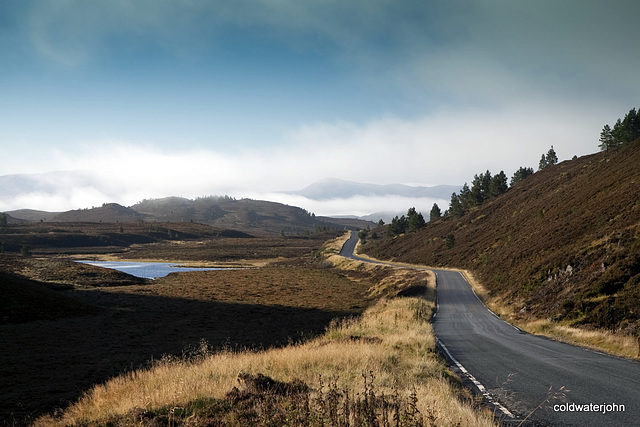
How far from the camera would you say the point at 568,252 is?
101ft

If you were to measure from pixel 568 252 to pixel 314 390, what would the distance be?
104ft

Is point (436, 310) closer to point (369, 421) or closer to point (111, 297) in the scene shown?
point (369, 421)

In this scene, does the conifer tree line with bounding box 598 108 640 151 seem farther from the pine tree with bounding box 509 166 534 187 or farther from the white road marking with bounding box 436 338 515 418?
the white road marking with bounding box 436 338 515 418

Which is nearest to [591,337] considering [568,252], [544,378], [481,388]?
[544,378]

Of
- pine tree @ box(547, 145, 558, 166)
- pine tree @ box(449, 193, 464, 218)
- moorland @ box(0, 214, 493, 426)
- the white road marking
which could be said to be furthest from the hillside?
pine tree @ box(547, 145, 558, 166)

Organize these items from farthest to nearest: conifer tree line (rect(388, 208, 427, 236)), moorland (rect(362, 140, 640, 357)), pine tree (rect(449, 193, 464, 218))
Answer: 1. conifer tree line (rect(388, 208, 427, 236))
2. pine tree (rect(449, 193, 464, 218))
3. moorland (rect(362, 140, 640, 357))

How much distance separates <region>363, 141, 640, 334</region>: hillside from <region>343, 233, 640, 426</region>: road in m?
5.02

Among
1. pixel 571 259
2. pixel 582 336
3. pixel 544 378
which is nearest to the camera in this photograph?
pixel 544 378

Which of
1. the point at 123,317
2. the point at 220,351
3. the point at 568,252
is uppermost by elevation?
the point at 568,252

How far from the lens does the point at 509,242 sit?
167ft

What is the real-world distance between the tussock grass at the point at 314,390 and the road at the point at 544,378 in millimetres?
1191

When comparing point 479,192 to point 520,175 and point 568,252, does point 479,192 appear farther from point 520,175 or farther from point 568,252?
point 568,252

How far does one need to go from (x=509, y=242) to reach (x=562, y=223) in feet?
35.6

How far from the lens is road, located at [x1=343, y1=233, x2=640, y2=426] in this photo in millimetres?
7609
